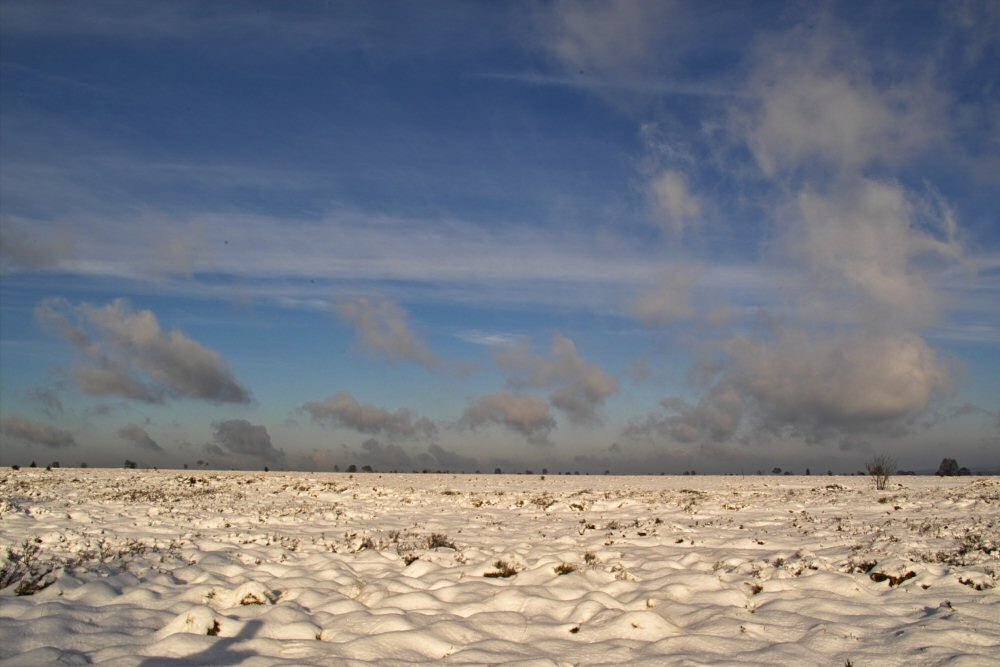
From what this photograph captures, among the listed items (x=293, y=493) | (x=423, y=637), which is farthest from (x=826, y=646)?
(x=293, y=493)

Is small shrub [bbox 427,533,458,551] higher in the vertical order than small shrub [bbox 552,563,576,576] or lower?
lower

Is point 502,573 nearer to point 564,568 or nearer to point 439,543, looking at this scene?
point 564,568

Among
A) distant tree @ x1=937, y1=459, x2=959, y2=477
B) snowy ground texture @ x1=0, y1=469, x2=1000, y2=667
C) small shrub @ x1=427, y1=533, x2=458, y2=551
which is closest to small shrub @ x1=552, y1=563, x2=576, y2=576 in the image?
snowy ground texture @ x1=0, y1=469, x2=1000, y2=667

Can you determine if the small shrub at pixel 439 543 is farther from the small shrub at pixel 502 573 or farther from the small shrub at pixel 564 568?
the small shrub at pixel 564 568

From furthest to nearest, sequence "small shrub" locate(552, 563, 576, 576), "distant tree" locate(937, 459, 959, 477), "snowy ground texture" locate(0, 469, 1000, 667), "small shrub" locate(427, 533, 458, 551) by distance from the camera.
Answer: "distant tree" locate(937, 459, 959, 477) → "small shrub" locate(427, 533, 458, 551) → "small shrub" locate(552, 563, 576, 576) → "snowy ground texture" locate(0, 469, 1000, 667)

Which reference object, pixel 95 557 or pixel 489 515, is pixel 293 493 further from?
pixel 95 557

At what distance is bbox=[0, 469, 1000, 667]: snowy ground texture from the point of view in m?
8.61

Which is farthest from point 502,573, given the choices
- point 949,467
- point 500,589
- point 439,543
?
point 949,467

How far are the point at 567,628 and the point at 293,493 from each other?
2334 cm

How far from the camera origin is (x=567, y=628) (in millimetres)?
9820

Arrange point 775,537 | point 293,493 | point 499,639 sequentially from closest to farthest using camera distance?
point 499,639 → point 775,537 → point 293,493

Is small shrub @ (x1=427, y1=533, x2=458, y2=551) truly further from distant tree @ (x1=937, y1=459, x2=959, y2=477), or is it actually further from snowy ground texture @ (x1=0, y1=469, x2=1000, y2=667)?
distant tree @ (x1=937, y1=459, x2=959, y2=477)

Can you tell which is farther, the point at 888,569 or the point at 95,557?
the point at 95,557

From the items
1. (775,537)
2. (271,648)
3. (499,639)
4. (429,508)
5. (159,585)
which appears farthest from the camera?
(429,508)
